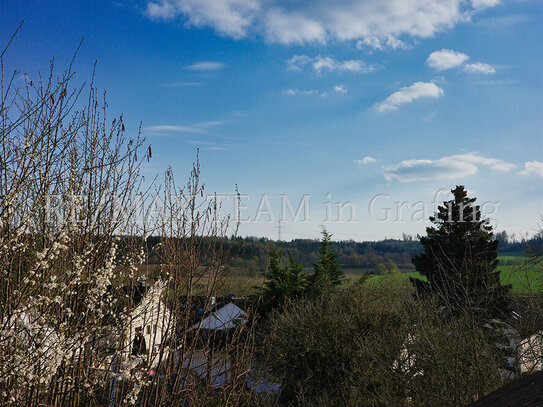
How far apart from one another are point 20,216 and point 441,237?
21.8 meters

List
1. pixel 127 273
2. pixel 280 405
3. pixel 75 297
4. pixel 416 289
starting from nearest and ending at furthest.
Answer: pixel 75 297 → pixel 127 273 → pixel 280 405 → pixel 416 289

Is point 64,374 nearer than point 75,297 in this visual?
Yes

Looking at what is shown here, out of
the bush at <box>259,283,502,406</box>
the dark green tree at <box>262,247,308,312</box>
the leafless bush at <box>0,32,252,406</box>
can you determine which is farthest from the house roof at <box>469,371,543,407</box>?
the dark green tree at <box>262,247,308,312</box>

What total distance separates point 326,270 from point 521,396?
22198 millimetres

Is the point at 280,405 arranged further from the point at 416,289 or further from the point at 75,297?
the point at 75,297

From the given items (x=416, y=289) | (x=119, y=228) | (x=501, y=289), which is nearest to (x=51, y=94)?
(x=119, y=228)

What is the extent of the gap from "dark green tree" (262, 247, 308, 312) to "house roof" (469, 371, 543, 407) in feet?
64.4

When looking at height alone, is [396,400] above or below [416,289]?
below

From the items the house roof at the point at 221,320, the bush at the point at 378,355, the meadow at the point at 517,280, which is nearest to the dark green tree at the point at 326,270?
the meadow at the point at 517,280

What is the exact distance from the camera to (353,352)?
50.1 feet

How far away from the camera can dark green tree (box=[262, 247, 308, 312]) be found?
71.8 feet

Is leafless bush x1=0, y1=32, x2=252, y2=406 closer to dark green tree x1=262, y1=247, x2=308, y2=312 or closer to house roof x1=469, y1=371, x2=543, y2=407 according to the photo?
house roof x1=469, y1=371, x2=543, y2=407

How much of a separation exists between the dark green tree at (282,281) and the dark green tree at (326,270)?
816 mm

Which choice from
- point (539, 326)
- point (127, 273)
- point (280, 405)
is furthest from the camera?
point (280, 405)
